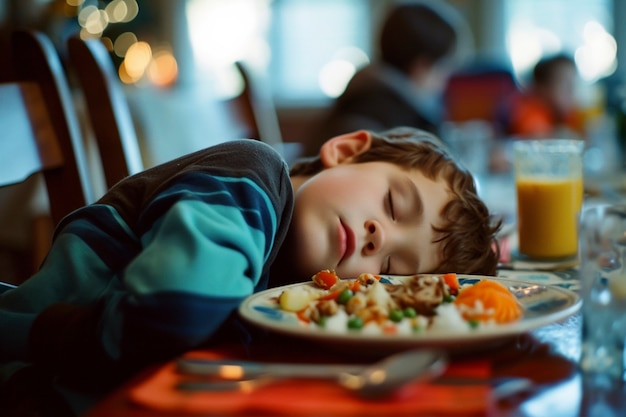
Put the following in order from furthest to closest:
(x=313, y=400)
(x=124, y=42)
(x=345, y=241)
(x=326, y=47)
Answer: (x=326, y=47) → (x=124, y=42) → (x=345, y=241) → (x=313, y=400)

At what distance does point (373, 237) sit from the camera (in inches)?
37.1

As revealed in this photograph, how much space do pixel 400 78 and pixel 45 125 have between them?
2198 millimetres

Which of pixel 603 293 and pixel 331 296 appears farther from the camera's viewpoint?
pixel 331 296

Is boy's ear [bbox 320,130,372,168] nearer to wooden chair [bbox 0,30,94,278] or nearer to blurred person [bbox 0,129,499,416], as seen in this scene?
blurred person [bbox 0,129,499,416]

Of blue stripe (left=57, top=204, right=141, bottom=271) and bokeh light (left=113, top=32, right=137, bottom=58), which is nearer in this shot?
blue stripe (left=57, top=204, right=141, bottom=271)

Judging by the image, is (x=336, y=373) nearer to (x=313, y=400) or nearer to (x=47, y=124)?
(x=313, y=400)

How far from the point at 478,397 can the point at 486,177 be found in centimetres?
207

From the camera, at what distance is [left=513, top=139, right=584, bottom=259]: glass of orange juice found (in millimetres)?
1264

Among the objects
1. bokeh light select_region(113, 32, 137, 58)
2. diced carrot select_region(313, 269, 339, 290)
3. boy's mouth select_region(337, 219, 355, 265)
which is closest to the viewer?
diced carrot select_region(313, 269, 339, 290)

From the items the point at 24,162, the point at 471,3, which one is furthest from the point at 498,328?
the point at 471,3

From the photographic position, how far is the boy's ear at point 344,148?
1119 millimetres

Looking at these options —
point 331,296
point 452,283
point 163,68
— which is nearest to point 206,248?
point 331,296

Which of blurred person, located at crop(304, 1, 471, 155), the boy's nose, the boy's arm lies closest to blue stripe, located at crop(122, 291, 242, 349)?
the boy's arm

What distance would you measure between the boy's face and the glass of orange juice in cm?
33
